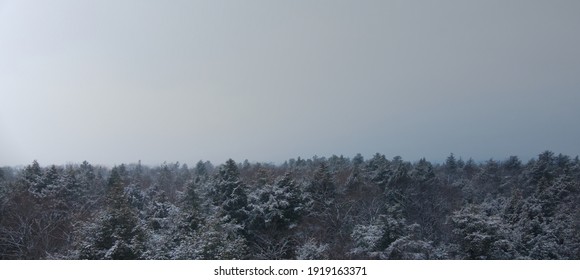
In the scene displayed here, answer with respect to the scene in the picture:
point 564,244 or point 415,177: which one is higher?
point 415,177

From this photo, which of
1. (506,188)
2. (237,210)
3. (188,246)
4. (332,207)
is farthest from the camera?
(506,188)

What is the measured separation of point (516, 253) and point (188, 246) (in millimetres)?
7965

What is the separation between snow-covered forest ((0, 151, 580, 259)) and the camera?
30.0ft

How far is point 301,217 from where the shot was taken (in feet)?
46.8

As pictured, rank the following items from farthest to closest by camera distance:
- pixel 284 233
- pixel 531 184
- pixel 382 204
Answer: pixel 531 184, pixel 382 204, pixel 284 233

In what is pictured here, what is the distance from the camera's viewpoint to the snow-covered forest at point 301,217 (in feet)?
30.0

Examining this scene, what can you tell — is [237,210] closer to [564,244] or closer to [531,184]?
[564,244]

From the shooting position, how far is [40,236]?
1119cm

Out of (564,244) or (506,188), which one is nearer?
(564,244)

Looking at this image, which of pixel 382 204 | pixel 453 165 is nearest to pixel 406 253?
pixel 382 204
